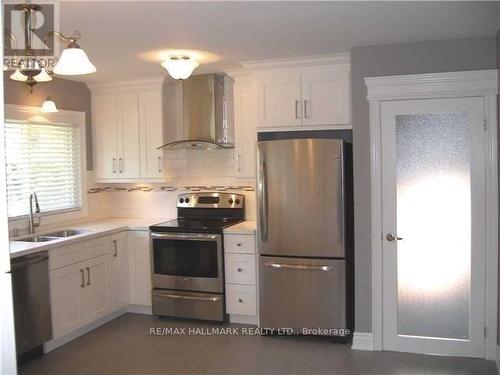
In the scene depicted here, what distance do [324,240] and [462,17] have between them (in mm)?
1870

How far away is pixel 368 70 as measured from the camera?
3.72 meters

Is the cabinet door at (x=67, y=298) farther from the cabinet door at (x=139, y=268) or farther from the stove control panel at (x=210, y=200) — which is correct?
the stove control panel at (x=210, y=200)

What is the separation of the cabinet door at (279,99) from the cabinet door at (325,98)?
69 millimetres

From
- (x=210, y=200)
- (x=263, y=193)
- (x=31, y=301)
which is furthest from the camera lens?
(x=210, y=200)

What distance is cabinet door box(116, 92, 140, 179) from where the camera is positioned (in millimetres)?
4980

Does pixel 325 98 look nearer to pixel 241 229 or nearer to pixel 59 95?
pixel 241 229

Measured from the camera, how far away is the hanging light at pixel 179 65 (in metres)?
3.82

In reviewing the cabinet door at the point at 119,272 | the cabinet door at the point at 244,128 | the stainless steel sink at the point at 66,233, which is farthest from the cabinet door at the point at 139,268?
the cabinet door at the point at 244,128

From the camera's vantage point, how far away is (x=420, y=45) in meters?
3.61

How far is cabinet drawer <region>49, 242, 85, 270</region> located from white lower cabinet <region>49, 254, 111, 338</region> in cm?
4

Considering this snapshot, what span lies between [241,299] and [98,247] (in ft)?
4.50

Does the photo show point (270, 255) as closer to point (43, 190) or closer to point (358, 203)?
point (358, 203)

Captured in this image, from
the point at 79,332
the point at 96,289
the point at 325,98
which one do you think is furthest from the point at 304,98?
the point at 79,332

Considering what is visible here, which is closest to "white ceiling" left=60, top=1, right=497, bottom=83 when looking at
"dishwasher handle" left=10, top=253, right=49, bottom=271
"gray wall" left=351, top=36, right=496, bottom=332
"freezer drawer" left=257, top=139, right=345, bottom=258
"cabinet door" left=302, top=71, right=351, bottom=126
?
"gray wall" left=351, top=36, right=496, bottom=332
